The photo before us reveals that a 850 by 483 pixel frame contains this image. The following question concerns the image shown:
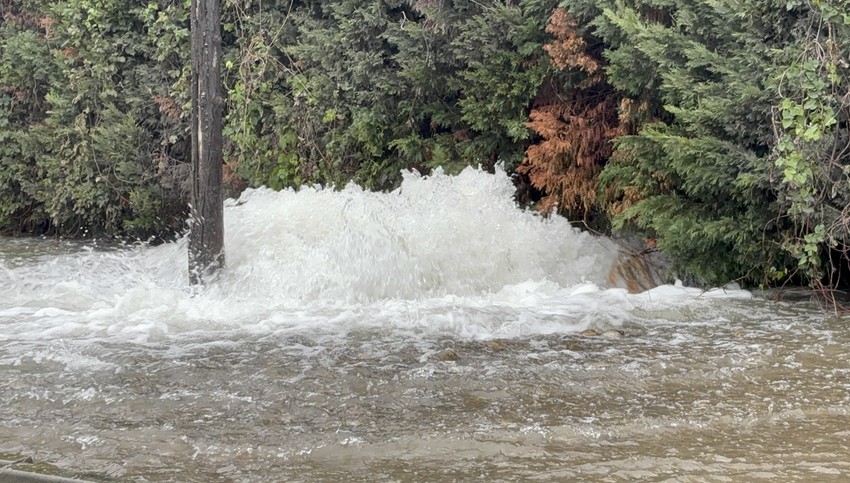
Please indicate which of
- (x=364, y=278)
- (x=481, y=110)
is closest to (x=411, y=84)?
(x=481, y=110)

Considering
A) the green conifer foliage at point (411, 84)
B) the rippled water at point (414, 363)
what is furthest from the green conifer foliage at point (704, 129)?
the green conifer foliage at point (411, 84)

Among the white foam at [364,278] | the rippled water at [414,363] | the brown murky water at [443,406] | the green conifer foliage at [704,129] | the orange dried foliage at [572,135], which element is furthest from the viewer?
the orange dried foliage at [572,135]

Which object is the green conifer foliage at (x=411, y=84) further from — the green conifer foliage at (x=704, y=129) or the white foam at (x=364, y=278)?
the green conifer foliage at (x=704, y=129)

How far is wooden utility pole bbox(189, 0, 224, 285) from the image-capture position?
8875 mm

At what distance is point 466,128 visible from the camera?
36.7ft

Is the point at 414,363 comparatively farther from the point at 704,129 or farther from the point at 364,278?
the point at 704,129

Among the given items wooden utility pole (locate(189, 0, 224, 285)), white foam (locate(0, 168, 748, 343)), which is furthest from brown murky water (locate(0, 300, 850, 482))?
wooden utility pole (locate(189, 0, 224, 285))

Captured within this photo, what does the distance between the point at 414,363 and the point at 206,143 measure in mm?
4087

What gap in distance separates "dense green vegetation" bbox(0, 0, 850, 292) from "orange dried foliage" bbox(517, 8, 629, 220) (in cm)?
3

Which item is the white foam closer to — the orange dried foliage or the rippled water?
the rippled water

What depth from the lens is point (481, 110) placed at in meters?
10.6

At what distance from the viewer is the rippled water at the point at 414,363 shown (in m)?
4.36

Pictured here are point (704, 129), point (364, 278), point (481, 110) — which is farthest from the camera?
point (481, 110)

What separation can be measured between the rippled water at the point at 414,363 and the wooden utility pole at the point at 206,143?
371mm
